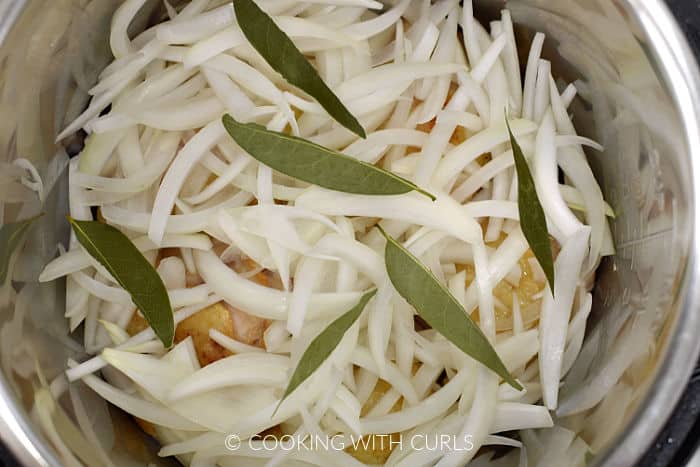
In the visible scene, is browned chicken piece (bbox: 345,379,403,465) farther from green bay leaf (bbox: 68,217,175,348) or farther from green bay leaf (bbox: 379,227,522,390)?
green bay leaf (bbox: 68,217,175,348)

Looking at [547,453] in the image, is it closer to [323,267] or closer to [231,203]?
[323,267]

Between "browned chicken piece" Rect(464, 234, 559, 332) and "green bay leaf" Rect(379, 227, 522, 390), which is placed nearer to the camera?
"green bay leaf" Rect(379, 227, 522, 390)

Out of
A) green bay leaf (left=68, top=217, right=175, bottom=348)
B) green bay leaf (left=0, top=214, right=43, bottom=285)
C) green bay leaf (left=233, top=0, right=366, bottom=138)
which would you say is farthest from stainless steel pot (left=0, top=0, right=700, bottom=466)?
green bay leaf (left=233, top=0, right=366, bottom=138)

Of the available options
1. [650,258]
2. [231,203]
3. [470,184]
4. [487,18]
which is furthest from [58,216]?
[650,258]

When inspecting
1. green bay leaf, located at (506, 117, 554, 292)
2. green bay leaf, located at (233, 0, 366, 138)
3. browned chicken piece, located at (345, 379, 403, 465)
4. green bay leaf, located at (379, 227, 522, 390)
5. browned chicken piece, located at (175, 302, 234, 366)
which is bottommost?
browned chicken piece, located at (345, 379, 403, 465)

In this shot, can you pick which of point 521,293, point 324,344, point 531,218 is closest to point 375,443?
point 324,344

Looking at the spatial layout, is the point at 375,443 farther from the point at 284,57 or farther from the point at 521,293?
the point at 284,57

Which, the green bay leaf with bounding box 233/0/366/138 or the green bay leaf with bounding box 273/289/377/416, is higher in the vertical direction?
the green bay leaf with bounding box 233/0/366/138

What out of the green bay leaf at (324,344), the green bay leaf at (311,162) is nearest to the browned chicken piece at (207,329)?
the green bay leaf at (324,344)
